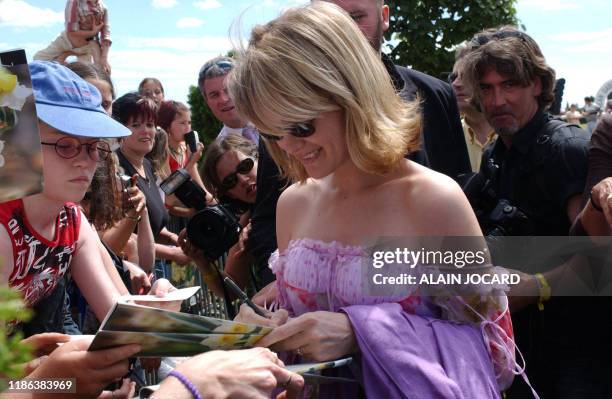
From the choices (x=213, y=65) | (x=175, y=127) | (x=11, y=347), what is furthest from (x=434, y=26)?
(x=11, y=347)

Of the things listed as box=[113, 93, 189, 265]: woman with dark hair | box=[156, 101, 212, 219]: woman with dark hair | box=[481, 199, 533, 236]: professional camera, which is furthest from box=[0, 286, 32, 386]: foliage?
box=[156, 101, 212, 219]: woman with dark hair

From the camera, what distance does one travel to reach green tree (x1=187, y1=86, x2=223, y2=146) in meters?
13.7

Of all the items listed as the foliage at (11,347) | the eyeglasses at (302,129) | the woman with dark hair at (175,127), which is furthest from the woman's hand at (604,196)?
the woman with dark hair at (175,127)

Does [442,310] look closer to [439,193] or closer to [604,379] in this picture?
[439,193]

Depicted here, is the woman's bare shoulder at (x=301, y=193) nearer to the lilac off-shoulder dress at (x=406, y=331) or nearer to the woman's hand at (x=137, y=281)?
the lilac off-shoulder dress at (x=406, y=331)

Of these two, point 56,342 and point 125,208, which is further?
point 125,208

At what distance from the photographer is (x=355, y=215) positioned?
75.5 inches

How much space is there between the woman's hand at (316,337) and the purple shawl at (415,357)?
3cm

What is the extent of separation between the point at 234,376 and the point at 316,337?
29cm

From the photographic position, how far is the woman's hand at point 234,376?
1.39 meters

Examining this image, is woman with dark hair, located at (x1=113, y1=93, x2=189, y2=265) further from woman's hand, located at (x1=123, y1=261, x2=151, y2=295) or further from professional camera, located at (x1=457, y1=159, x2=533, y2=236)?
professional camera, located at (x1=457, y1=159, x2=533, y2=236)

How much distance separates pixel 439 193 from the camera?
1.78 m

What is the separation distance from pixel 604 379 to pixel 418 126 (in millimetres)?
1292

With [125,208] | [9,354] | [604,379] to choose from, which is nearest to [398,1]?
[125,208]
